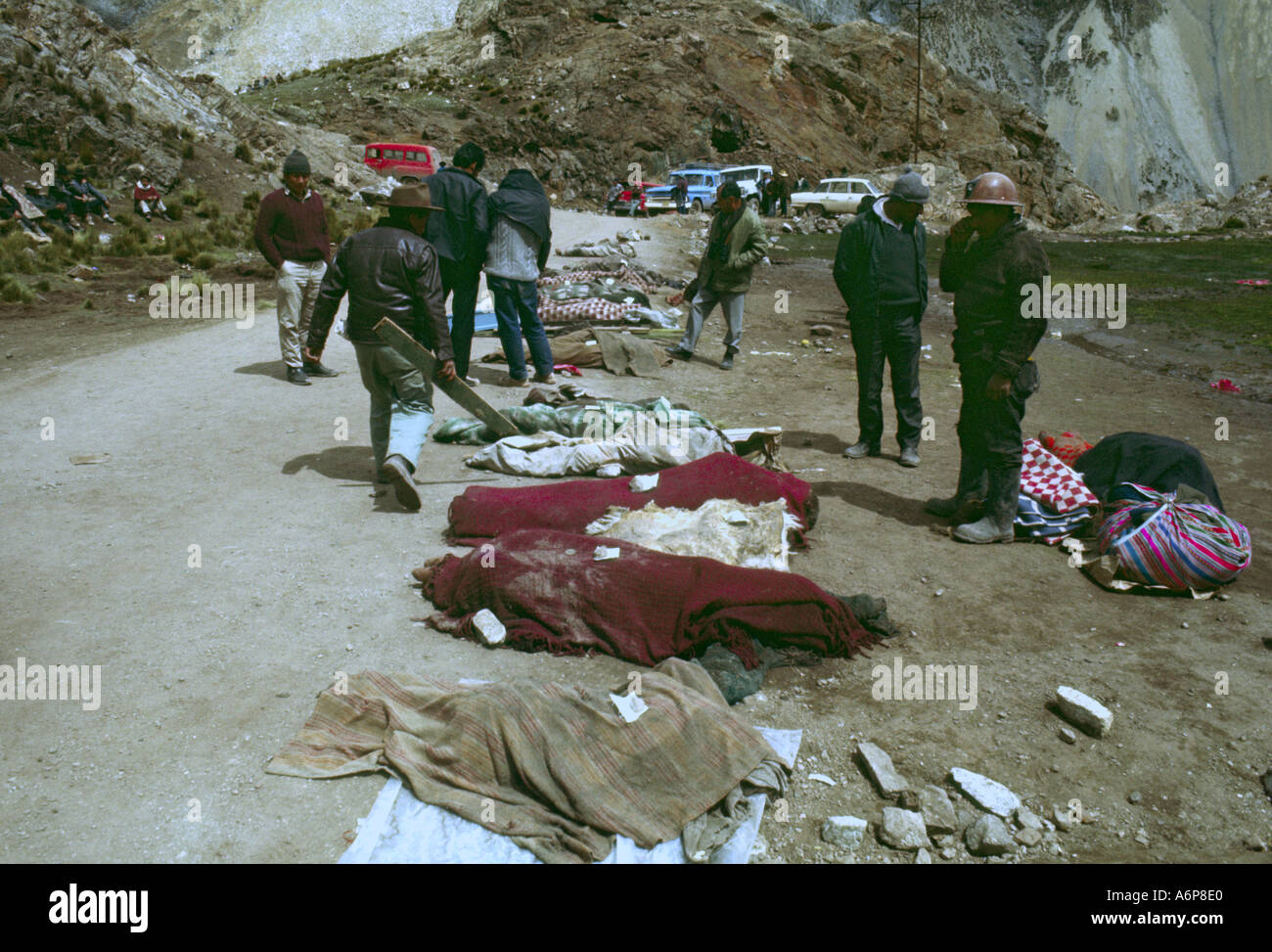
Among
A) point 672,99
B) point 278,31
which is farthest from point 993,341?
point 278,31

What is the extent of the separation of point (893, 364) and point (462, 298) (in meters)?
3.40

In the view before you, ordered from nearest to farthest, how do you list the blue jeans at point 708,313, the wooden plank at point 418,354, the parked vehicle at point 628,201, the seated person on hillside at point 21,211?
the wooden plank at point 418,354 → the blue jeans at point 708,313 → the seated person on hillside at point 21,211 → the parked vehicle at point 628,201

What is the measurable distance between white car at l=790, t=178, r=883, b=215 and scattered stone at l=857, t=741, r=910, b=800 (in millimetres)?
31759

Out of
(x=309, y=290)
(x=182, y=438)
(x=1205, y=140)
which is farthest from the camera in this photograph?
(x=1205, y=140)

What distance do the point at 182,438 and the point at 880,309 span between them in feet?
16.0

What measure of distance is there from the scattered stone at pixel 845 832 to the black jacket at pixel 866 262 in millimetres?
4307

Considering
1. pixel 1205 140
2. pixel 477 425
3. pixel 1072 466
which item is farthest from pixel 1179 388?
pixel 1205 140

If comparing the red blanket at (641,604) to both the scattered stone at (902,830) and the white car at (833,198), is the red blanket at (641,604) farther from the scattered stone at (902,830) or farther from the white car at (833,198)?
the white car at (833,198)

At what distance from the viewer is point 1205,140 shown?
72188 millimetres

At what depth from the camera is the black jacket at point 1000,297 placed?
477cm

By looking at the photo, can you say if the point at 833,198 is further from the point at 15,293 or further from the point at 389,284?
the point at 389,284

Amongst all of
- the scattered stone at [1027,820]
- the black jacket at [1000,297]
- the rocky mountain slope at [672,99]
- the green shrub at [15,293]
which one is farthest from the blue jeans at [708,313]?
the rocky mountain slope at [672,99]

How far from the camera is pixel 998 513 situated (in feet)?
16.6

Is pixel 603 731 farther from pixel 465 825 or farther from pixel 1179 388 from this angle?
pixel 1179 388
